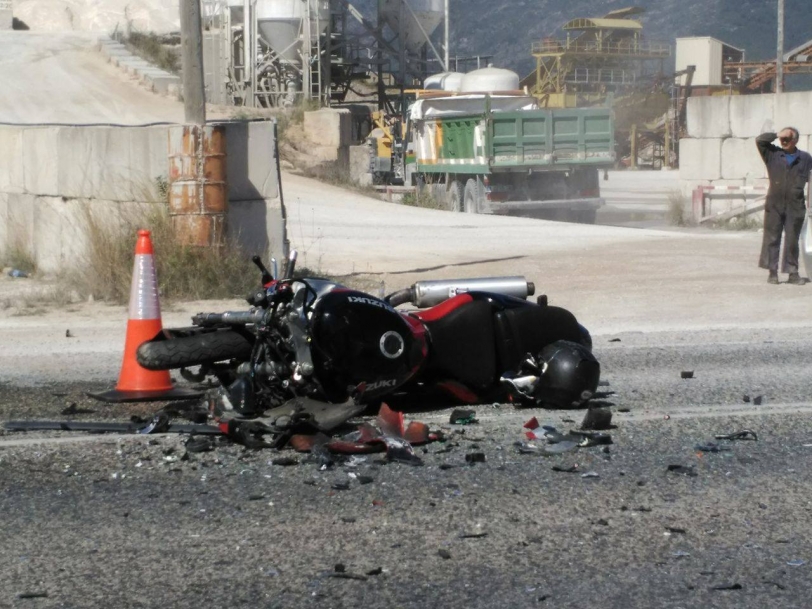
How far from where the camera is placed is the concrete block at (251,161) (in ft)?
40.3

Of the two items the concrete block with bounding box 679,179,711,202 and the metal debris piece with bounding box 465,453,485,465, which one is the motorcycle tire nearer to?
the metal debris piece with bounding box 465,453,485,465

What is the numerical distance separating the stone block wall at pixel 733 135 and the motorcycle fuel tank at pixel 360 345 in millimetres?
17610

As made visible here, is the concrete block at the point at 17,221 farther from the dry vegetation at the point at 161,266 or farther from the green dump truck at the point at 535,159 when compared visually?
the green dump truck at the point at 535,159

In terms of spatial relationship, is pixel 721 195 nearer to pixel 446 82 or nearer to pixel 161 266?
pixel 161 266

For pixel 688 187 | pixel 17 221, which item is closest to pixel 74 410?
pixel 17 221

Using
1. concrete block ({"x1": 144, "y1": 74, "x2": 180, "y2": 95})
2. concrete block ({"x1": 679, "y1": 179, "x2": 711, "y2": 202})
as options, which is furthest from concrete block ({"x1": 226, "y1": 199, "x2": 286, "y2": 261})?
concrete block ({"x1": 144, "y1": 74, "x2": 180, "y2": 95})

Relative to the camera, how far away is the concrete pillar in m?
11.7

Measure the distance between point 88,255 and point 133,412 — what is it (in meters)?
5.93

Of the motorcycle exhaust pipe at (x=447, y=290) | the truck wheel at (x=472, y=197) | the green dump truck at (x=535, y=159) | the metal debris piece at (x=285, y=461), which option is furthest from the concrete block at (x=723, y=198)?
the metal debris piece at (x=285, y=461)

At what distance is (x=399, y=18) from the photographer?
→ 4928cm

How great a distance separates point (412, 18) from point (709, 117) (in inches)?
1100

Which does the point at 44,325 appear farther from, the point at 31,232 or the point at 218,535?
the point at 218,535

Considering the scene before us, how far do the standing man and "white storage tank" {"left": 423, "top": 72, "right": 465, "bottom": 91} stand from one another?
92.4ft

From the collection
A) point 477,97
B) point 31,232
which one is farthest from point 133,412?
point 477,97
